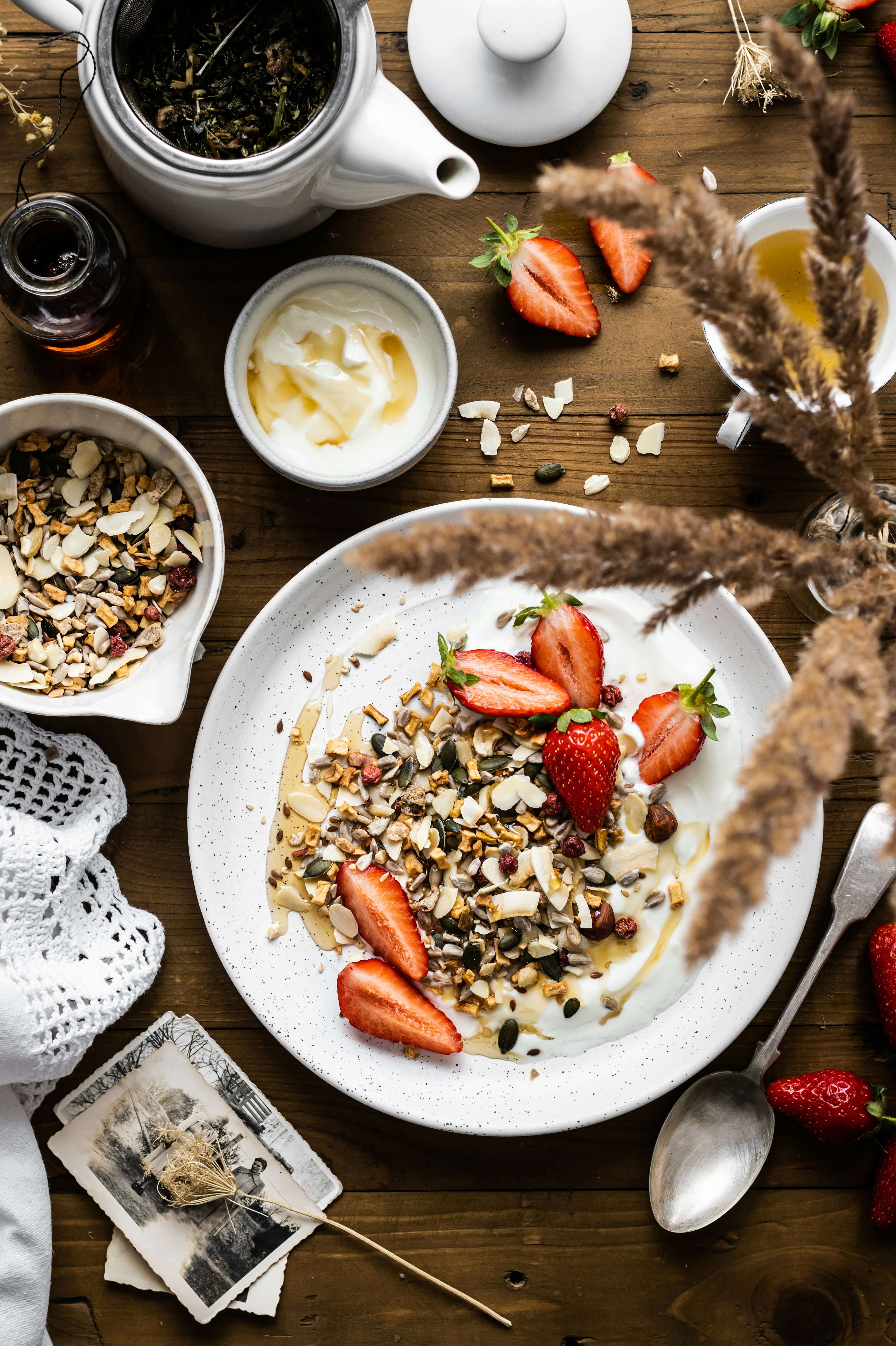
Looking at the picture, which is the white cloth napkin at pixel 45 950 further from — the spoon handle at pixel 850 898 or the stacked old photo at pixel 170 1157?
the spoon handle at pixel 850 898

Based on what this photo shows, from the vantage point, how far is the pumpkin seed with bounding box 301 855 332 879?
3.68 ft

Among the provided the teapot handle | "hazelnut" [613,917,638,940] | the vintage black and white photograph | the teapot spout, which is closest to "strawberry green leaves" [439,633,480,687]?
"hazelnut" [613,917,638,940]

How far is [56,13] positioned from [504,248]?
490mm

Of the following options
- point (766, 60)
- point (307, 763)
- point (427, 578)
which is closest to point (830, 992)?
point (307, 763)

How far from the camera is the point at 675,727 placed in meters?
1.10

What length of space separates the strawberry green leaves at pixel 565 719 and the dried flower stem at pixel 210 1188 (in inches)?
25.0

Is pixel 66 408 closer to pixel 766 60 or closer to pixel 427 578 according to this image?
pixel 427 578

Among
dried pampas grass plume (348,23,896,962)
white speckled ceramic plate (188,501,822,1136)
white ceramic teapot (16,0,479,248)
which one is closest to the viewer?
dried pampas grass plume (348,23,896,962)

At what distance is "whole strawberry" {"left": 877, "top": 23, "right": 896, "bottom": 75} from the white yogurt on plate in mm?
625

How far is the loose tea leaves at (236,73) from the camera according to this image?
94 centimetres

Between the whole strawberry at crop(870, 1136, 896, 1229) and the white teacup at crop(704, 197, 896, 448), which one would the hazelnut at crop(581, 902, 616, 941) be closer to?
the whole strawberry at crop(870, 1136, 896, 1229)

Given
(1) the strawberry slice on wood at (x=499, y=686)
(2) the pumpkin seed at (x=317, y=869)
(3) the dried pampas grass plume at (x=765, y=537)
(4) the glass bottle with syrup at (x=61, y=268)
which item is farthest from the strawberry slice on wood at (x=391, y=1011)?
(4) the glass bottle with syrup at (x=61, y=268)

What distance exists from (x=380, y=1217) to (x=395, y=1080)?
0.65 feet

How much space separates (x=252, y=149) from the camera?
95 centimetres
